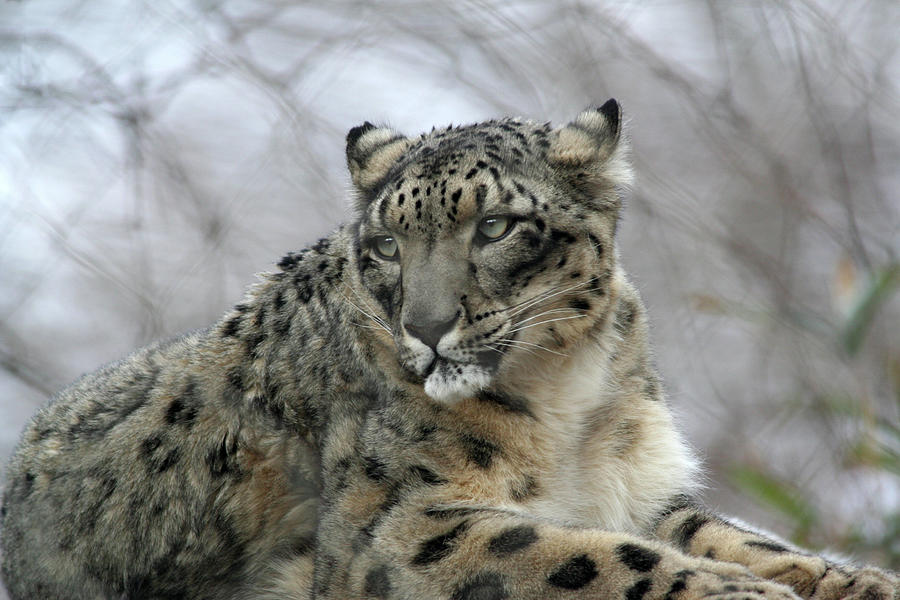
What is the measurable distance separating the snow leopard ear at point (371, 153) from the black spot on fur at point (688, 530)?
1870mm

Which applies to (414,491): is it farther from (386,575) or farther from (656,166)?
(656,166)

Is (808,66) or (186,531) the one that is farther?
(808,66)

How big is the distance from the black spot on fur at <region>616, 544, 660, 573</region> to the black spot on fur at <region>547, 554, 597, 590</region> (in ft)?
0.32

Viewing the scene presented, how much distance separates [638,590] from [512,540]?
449 millimetres

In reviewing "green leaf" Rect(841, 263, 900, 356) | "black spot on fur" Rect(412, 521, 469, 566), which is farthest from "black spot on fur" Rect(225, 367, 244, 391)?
"green leaf" Rect(841, 263, 900, 356)

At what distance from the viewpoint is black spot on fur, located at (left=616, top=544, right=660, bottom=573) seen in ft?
10.4

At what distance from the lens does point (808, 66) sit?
879 centimetres

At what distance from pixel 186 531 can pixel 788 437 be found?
6026 millimetres

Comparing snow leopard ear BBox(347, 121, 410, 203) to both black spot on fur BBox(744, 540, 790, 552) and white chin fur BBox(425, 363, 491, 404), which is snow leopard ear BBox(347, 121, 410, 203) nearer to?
white chin fur BBox(425, 363, 491, 404)

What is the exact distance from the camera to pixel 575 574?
126 inches

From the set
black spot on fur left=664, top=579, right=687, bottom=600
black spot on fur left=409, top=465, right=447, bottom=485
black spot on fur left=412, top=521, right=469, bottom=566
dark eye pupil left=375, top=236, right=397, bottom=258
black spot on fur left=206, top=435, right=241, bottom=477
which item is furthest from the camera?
black spot on fur left=206, top=435, right=241, bottom=477

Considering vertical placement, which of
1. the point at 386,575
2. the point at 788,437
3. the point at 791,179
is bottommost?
the point at 788,437

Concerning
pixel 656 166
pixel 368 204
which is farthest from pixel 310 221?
pixel 656 166

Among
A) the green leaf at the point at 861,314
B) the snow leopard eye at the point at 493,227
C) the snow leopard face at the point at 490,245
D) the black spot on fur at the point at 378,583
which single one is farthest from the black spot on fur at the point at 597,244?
the green leaf at the point at 861,314
